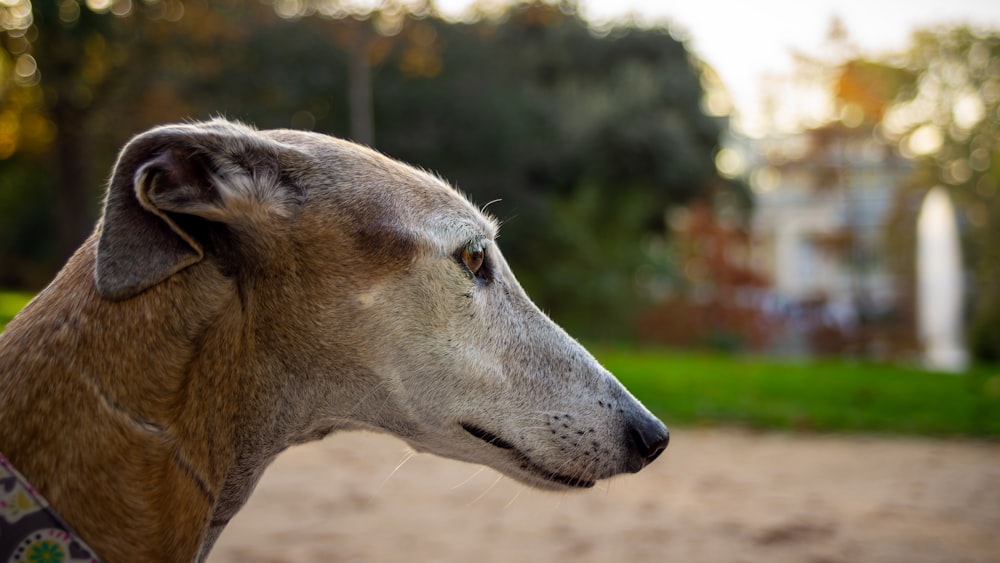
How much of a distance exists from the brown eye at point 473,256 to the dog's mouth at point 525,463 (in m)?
0.47

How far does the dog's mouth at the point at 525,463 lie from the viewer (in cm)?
263

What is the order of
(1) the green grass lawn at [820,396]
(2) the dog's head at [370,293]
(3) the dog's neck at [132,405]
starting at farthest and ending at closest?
1. (1) the green grass lawn at [820,396]
2. (2) the dog's head at [370,293]
3. (3) the dog's neck at [132,405]

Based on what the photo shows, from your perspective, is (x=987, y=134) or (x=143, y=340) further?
(x=987, y=134)

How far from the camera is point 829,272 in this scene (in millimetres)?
56875

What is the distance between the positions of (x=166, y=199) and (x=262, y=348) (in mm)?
479

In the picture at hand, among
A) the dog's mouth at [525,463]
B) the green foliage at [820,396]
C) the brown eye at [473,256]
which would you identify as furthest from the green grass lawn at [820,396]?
the brown eye at [473,256]

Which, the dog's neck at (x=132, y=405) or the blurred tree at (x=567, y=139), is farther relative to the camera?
the blurred tree at (x=567, y=139)

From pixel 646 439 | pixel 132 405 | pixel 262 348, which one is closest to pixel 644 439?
pixel 646 439

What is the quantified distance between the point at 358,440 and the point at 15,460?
7.08 m

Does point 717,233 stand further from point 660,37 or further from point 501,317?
point 501,317

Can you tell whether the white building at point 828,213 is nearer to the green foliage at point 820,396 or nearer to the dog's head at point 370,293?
the green foliage at point 820,396

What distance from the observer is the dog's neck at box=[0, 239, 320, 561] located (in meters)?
2.02

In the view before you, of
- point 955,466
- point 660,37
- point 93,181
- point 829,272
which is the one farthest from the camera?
point 829,272

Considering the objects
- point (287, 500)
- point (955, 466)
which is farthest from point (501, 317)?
point (955, 466)
